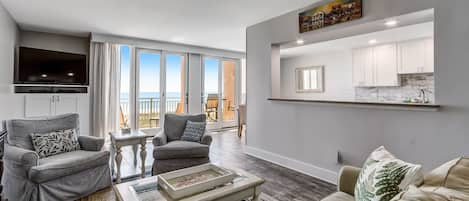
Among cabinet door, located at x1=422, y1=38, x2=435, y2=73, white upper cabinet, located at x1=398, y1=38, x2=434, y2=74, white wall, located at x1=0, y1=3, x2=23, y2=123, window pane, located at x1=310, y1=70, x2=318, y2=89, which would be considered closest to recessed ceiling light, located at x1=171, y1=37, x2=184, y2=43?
white wall, located at x1=0, y1=3, x2=23, y2=123

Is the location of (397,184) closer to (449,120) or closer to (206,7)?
(449,120)

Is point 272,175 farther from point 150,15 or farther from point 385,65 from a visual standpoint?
point 385,65

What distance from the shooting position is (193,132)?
3342 mm

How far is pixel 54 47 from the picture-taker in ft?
16.4

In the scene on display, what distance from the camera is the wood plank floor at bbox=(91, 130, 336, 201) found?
2570 mm

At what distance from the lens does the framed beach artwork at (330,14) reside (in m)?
2.68

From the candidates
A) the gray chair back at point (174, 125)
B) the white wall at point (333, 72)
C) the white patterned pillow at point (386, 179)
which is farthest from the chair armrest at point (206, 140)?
the white wall at point (333, 72)

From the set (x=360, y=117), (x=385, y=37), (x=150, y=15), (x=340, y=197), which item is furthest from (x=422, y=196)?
(x=385, y=37)

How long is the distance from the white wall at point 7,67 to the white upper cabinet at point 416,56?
23.1 feet

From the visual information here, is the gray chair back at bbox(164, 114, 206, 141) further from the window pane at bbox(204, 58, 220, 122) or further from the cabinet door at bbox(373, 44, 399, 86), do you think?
the cabinet door at bbox(373, 44, 399, 86)

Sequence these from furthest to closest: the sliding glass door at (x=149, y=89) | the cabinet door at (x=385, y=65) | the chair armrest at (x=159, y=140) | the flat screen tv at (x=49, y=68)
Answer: the sliding glass door at (x=149, y=89)
the cabinet door at (x=385, y=65)
the flat screen tv at (x=49, y=68)
the chair armrest at (x=159, y=140)

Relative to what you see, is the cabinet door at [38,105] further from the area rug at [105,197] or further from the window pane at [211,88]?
the window pane at [211,88]

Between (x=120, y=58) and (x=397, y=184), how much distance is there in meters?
5.59

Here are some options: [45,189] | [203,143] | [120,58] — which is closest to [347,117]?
[203,143]
